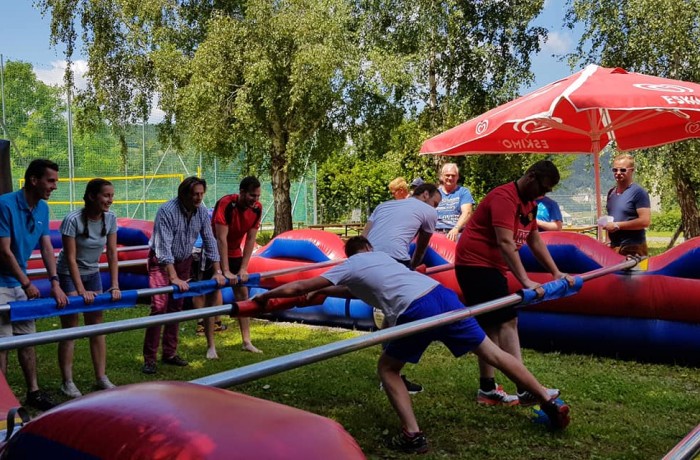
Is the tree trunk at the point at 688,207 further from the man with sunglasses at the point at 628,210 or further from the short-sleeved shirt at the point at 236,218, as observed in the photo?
the short-sleeved shirt at the point at 236,218

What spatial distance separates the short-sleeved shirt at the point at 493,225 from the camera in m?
4.45

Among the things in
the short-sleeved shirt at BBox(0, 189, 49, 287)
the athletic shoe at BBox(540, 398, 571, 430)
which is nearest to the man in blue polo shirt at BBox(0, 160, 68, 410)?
the short-sleeved shirt at BBox(0, 189, 49, 287)

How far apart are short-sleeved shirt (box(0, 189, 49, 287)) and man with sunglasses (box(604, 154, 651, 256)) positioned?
4.73 m

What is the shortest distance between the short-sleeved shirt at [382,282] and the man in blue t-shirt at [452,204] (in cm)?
338

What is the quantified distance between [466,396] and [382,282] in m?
1.63

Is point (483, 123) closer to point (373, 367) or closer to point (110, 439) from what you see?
point (373, 367)

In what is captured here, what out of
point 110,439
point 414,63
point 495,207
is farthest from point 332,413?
point 414,63

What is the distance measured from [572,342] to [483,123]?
7.98 ft

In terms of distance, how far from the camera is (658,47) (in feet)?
48.2

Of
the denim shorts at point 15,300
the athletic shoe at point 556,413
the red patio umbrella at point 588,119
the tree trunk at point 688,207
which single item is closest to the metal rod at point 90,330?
the denim shorts at point 15,300

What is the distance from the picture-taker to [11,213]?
443 centimetres

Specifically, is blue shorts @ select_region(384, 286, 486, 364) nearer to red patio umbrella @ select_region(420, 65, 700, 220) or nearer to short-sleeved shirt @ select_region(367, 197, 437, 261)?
short-sleeved shirt @ select_region(367, 197, 437, 261)

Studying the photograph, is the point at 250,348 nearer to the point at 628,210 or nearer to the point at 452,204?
the point at 452,204

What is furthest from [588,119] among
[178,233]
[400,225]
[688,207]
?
[688,207]
